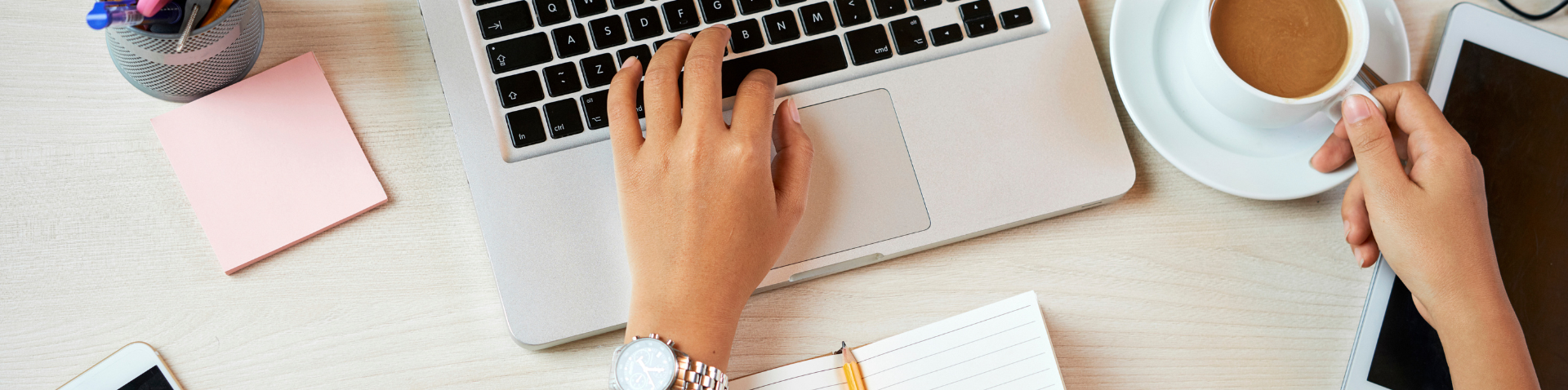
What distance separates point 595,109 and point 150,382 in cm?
39

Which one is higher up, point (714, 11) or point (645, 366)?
point (714, 11)

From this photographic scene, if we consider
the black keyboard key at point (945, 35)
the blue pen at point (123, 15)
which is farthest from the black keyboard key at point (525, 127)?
the black keyboard key at point (945, 35)

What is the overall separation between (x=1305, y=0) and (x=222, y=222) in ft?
2.81

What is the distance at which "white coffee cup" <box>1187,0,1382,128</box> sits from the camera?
57 cm

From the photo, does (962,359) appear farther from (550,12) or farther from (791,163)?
(550,12)

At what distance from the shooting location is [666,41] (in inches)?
25.2

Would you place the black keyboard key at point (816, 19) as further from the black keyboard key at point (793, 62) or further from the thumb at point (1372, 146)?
the thumb at point (1372, 146)

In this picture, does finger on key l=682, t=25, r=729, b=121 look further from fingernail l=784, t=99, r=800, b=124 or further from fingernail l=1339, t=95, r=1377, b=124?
fingernail l=1339, t=95, r=1377, b=124

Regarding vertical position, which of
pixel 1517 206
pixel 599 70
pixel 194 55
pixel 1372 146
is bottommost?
pixel 1517 206

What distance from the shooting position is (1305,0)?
62 centimetres

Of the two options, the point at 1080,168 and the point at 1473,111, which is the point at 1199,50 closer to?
the point at 1080,168

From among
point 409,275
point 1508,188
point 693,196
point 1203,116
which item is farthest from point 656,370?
point 1508,188

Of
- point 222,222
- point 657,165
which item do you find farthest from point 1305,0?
point 222,222

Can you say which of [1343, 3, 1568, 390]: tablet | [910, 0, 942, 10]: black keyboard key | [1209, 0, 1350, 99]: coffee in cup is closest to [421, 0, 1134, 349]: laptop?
[910, 0, 942, 10]: black keyboard key
